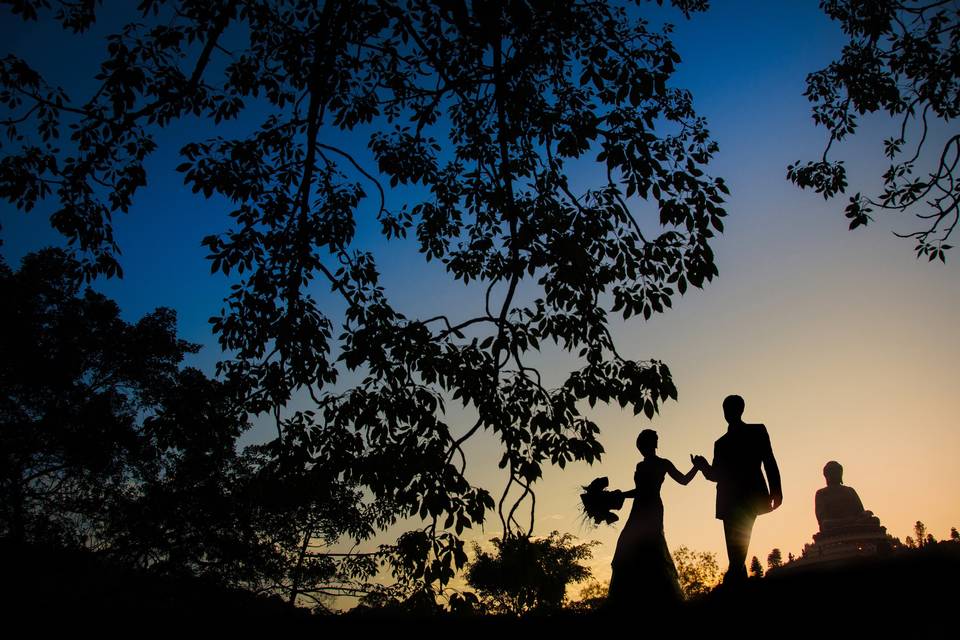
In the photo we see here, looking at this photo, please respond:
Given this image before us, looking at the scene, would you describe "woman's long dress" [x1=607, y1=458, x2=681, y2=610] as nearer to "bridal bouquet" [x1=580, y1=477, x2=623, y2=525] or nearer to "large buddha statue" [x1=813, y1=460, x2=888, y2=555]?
"bridal bouquet" [x1=580, y1=477, x2=623, y2=525]

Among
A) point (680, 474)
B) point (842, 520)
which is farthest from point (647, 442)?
point (842, 520)

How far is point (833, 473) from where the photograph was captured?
14.2m

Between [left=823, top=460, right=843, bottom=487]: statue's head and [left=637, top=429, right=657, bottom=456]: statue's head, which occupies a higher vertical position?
[left=823, top=460, right=843, bottom=487]: statue's head

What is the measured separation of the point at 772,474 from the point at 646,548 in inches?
55.4

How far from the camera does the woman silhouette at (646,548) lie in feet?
17.5

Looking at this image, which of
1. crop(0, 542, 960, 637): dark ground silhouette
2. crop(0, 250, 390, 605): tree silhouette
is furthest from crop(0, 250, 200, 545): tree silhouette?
crop(0, 542, 960, 637): dark ground silhouette

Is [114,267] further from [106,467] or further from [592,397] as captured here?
[106,467]

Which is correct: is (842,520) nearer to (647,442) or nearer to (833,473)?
(833,473)

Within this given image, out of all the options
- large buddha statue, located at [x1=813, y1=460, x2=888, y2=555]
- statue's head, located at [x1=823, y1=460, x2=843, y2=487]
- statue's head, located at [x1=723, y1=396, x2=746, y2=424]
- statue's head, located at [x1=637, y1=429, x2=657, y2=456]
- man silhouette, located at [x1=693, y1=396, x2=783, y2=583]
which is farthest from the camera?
statue's head, located at [x1=823, y1=460, x2=843, y2=487]

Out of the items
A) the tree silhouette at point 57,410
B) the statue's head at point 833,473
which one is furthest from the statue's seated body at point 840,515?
the tree silhouette at point 57,410

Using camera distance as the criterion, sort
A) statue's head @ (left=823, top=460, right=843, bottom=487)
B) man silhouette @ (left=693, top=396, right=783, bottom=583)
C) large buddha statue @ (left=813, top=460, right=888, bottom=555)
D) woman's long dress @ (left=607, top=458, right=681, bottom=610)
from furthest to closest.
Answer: statue's head @ (left=823, top=460, right=843, bottom=487)
large buddha statue @ (left=813, top=460, right=888, bottom=555)
man silhouette @ (left=693, top=396, right=783, bottom=583)
woman's long dress @ (left=607, top=458, right=681, bottom=610)

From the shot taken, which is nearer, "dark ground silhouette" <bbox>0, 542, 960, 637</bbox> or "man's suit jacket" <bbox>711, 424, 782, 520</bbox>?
"dark ground silhouette" <bbox>0, 542, 960, 637</bbox>

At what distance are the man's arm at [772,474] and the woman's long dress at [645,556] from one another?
3.22ft

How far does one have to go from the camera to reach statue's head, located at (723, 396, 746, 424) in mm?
5711
